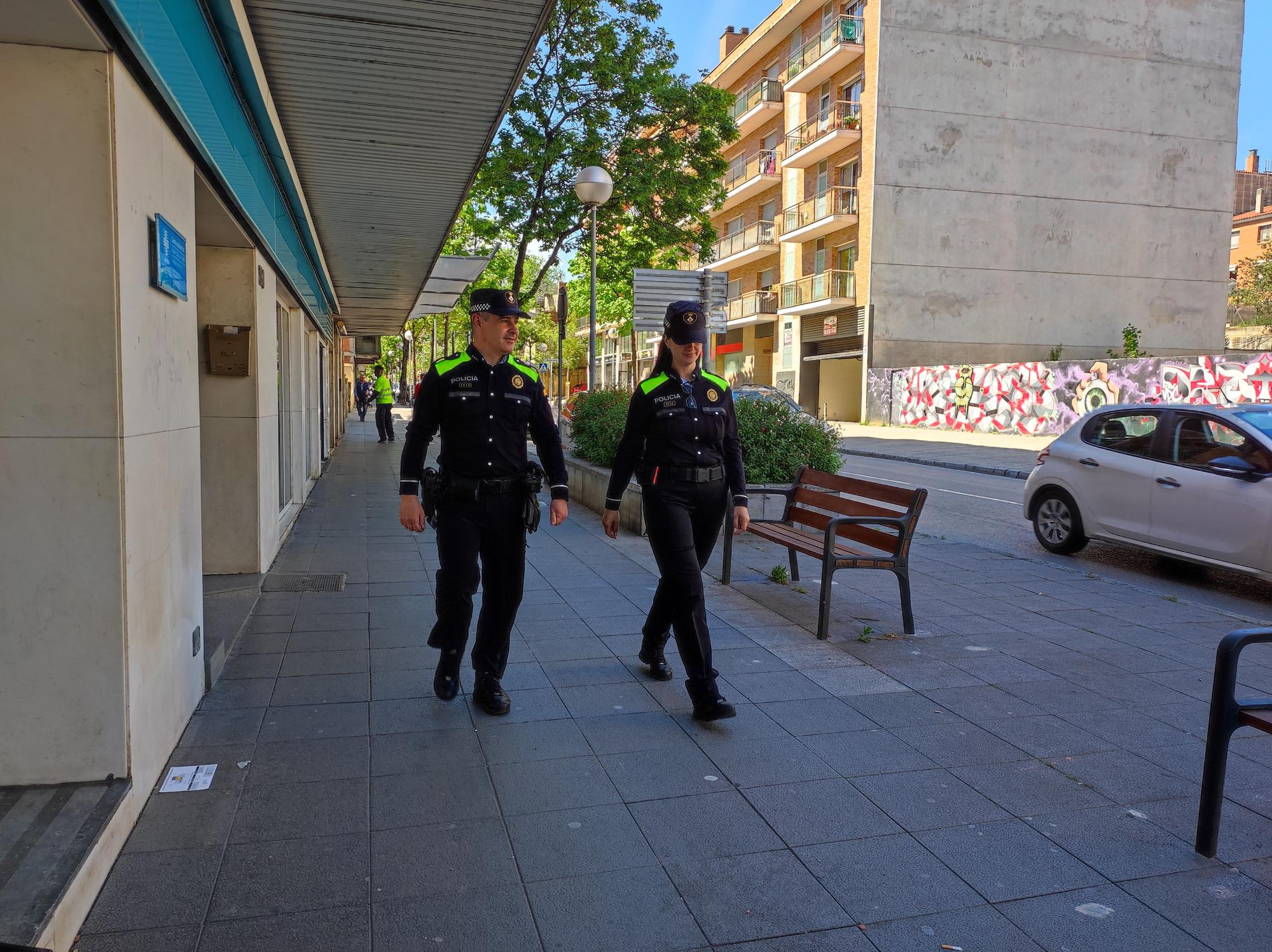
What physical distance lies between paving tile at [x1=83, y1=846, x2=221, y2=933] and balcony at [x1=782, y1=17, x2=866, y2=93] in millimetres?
35443

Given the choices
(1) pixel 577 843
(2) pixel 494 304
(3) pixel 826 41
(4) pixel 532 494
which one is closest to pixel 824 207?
(3) pixel 826 41

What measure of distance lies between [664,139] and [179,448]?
62.6 feet

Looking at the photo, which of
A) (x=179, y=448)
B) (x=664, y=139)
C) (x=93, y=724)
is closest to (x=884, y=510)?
(x=179, y=448)

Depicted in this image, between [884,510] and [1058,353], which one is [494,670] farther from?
[1058,353]

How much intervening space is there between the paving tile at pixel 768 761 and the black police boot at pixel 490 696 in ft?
3.31

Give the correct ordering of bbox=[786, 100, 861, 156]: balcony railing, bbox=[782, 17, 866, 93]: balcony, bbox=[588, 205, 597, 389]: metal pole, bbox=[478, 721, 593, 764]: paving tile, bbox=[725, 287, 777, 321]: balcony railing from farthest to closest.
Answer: bbox=[725, 287, 777, 321]: balcony railing → bbox=[786, 100, 861, 156]: balcony railing → bbox=[782, 17, 866, 93]: balcony → bbox=[588, 205, 597, 389]: metal pole → bbox=[478, 721, 593, 764]: paving tile

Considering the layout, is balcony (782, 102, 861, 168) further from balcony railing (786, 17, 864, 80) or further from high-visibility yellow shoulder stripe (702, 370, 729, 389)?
high-visibility yellow shoulder stripe (702, 370, 729, 389)

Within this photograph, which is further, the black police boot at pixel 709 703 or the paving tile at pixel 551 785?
the black police boot at pixel 709 703

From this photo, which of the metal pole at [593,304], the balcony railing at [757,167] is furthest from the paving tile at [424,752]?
the balcony railing at [757,167]

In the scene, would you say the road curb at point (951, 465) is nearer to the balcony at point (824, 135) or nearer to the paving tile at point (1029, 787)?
the paving tile at point (1029, 787)

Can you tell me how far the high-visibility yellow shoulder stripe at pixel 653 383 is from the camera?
15.5 ft

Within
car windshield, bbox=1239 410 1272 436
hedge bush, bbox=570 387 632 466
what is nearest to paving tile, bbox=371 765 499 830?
car windshield, bbox=1239 410 1272 436

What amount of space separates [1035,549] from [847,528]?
421 centimetres

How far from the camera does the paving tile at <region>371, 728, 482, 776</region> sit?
387 centimetres
